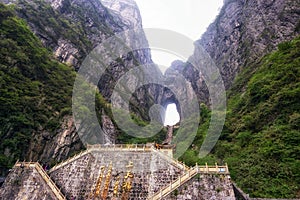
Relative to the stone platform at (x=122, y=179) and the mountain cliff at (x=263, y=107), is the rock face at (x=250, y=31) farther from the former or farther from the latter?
the stone platform at (x=122, y=179)

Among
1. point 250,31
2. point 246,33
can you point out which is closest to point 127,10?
point 246,33

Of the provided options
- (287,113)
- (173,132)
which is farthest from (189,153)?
(173,132)

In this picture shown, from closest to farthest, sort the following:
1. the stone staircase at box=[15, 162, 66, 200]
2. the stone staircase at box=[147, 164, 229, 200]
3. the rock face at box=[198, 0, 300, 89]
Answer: the stone staircase at box=[147, 164, 229, 200]
the stone staircase at box=[15, 162, 66, 200]
the rock face at box=[198, 0, 300, 89]

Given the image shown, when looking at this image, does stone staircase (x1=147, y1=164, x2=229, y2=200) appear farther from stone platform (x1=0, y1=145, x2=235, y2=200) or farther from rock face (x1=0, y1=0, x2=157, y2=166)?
rock face (x1=0, y1=0, x2=157, y2=166)

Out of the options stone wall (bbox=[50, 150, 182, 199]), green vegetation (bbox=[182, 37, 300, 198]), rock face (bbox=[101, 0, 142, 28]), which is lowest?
stone wall (bbox=[50, 150, 182, 199])

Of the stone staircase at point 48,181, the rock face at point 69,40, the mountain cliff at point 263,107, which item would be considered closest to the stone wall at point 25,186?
the stone staircase at point 48,181

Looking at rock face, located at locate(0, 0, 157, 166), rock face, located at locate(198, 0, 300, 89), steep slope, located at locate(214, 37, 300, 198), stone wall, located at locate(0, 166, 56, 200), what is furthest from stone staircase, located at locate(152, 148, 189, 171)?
rock face, located at locate(198, 0, 300, 89)

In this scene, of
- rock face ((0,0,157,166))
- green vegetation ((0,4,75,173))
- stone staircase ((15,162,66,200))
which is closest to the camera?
stone staircase ((15,162,66,200))

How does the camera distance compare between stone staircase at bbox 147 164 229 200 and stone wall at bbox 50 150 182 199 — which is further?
stone wall at bbox 50 150 182 199
